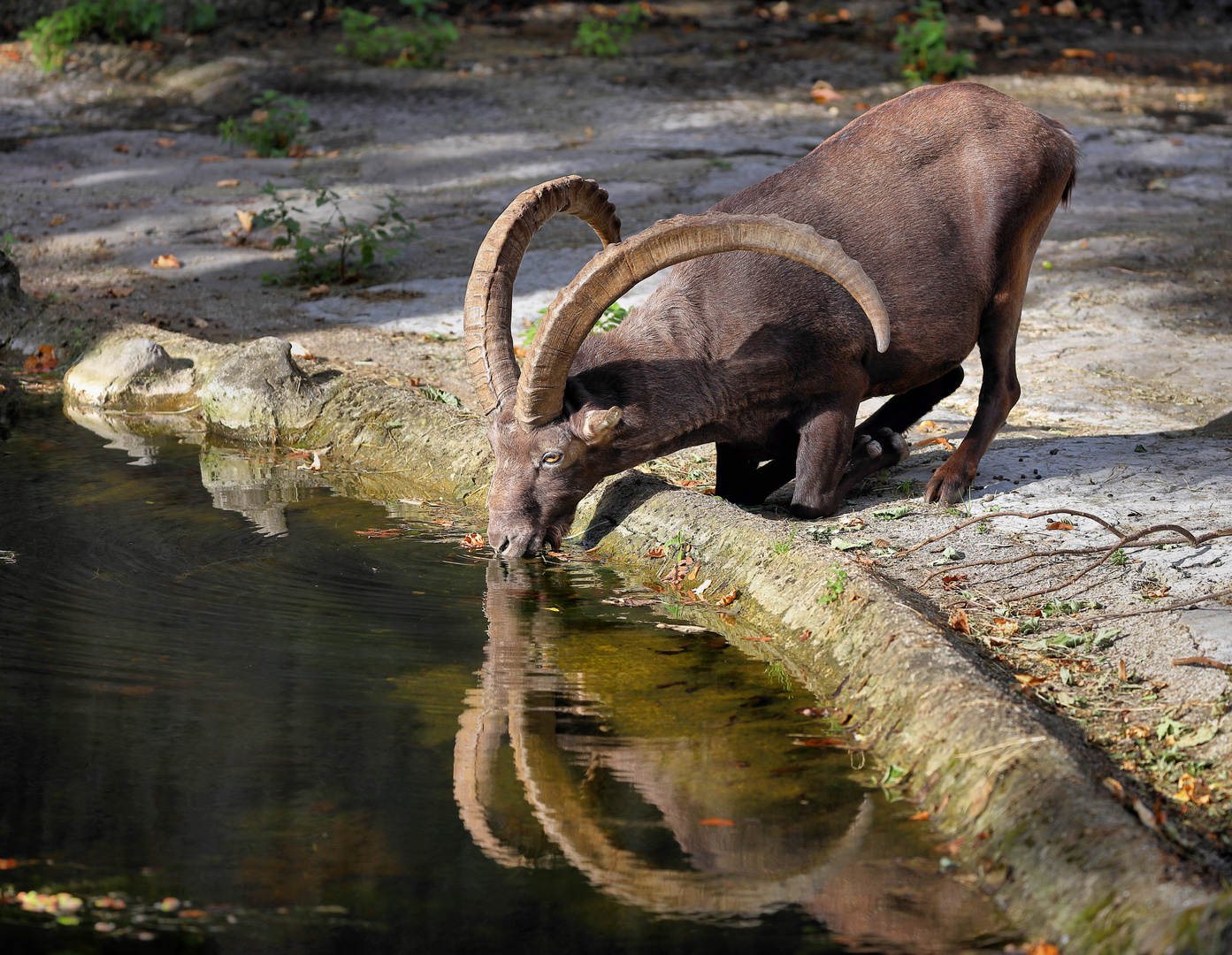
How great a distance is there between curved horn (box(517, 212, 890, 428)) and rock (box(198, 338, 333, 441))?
8.74 ft

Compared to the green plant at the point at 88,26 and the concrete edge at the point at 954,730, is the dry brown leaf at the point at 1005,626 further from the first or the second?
the green plant at the point at 88,26

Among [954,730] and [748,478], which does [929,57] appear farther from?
[954,730]

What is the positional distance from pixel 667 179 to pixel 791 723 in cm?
963

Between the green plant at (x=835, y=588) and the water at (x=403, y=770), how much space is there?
0.35 meters

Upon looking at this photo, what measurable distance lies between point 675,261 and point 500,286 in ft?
3.11

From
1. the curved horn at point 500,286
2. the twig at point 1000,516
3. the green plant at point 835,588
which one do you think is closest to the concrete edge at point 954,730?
the green plant at point 835,588

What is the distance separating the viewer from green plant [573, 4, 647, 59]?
61.8 ft

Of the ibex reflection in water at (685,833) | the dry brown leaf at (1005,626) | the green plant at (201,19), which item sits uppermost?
the green plant at (201,19)

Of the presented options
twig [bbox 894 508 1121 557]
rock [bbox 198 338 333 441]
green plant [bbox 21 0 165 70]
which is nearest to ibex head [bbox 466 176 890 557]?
twig [bbox 894 508 1121 557]

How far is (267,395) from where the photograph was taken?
7.41 meters

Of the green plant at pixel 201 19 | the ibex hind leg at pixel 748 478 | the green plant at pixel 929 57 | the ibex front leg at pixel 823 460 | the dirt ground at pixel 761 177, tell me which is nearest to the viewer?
the dirt ground at pixel 761 177

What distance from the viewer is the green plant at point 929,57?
57.6 ft

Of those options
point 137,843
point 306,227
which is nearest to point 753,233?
point 137,843

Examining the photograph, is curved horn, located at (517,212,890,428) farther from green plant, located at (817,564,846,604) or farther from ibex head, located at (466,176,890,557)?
green plant, located at (817,564,846,604)
